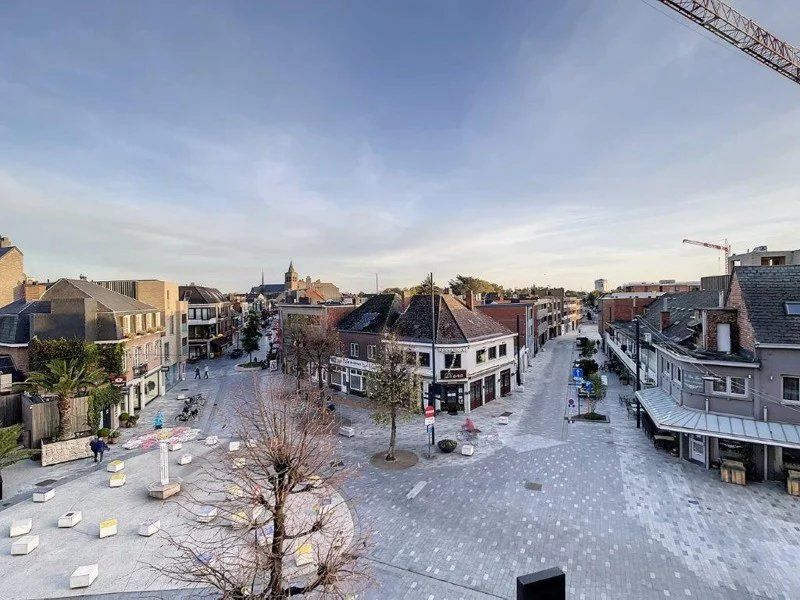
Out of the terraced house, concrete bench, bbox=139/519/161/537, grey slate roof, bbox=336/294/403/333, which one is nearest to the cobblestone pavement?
the terraced house

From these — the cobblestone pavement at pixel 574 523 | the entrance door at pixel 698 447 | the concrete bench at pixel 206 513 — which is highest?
the entrance door at pixel 698 447

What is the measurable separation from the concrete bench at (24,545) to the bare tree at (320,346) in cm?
2271

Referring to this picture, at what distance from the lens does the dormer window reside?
20.2 metres

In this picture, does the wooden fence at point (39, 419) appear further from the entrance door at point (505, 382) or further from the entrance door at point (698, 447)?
the entrance door at point (698, 447)

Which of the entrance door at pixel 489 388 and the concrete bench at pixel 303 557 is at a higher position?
the entrance door at pixel 489 388

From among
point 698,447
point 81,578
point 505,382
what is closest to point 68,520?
point 81,578

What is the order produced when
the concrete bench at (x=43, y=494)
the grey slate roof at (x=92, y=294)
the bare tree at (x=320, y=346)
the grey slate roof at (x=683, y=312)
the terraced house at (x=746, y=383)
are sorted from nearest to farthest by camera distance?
1. the concrete bench at (x=43, y=494)
2. the terraced house at (x=746, y=383)
3. the grey slate roof at (x=683, y=312)
4. the grey slate roof at (x=92, y=294)
5. the bare tree at (x=320, y=346)

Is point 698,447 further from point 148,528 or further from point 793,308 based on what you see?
point 148,528

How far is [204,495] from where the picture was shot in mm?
19344

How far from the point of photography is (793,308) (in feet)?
67.1

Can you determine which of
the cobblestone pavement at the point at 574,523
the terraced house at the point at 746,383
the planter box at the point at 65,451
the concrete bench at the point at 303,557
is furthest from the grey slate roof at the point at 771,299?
the planter box at the point at 65,451

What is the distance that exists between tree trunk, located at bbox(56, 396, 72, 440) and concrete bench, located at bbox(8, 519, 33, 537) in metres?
10.1

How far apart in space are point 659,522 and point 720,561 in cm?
252

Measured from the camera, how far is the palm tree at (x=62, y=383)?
24594 millimetres
